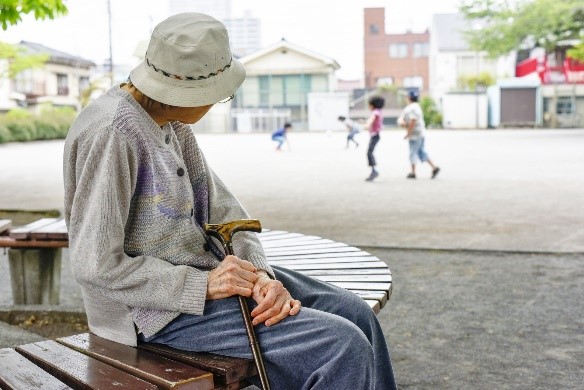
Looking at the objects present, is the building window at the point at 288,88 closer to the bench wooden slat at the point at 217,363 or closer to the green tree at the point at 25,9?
the green tree at the point at 25,9

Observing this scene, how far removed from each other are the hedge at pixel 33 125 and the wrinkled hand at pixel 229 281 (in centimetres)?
3385

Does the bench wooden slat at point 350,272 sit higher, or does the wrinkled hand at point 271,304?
the wrinkled hand at point 271,304

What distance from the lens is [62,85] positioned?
5619 cm

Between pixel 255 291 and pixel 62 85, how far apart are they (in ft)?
188

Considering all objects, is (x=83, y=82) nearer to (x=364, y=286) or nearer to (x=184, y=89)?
(x=364, y=286)

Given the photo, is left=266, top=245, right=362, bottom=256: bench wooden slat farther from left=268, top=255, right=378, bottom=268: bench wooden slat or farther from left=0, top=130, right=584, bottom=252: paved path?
left=0, top=130, right=584, bottom=252: paved path

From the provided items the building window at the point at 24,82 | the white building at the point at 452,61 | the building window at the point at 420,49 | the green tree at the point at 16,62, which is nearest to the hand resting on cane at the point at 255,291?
the green tree at the point at 16,62

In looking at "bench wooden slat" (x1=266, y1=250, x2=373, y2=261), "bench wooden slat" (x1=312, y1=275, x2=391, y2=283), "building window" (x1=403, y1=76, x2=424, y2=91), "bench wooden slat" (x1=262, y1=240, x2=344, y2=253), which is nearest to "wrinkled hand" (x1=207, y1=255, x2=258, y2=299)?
"bench wooden slat" (x1=312, y1=275, x2=391, y2=283)

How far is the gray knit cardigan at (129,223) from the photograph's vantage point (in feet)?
6.40

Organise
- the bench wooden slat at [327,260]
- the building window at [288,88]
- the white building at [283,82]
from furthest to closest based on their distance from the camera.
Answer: the building window at [288,88]
the white building at [283,82]
the bench wooden slat at [327,260]

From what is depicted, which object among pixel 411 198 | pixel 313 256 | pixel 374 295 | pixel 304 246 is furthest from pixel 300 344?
pixel 411 198

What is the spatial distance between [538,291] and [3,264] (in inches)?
169

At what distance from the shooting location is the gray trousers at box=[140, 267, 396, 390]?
6.24ft

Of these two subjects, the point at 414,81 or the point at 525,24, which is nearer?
the point at 525,24
